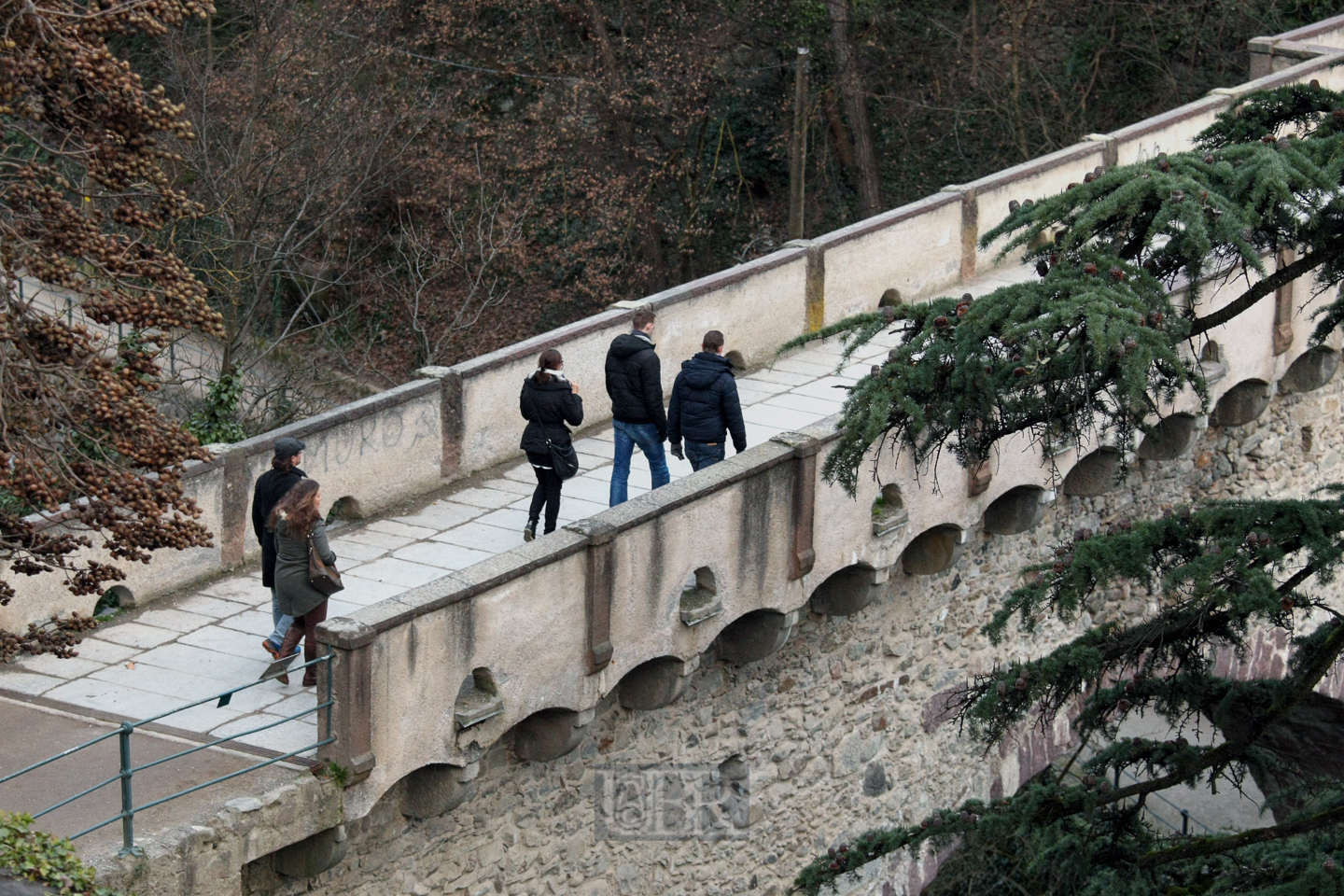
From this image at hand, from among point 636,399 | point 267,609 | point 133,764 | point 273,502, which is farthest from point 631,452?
point 133,764

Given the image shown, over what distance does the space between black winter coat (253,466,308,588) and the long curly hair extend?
0.63ft

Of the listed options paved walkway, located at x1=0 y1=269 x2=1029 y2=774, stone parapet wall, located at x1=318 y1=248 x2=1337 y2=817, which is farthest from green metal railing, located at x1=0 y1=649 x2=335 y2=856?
paved walkway, located at x1=0 y1=269 x2=1029 y2=774

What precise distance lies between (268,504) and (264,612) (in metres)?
0.95

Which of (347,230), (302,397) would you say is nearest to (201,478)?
(302,397)

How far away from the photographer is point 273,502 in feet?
29.8

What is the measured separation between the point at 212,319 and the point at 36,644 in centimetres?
192

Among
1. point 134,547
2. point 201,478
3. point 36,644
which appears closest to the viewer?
point 134,547

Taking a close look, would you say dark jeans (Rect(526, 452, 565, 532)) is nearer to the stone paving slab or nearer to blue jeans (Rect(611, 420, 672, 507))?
the stone paving slab

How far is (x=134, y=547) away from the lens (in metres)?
8.23

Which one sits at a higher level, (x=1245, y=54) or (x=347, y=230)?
(x=1245, y=54)

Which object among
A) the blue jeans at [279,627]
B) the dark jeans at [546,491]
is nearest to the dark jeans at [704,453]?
the dark jeans at [546,491]

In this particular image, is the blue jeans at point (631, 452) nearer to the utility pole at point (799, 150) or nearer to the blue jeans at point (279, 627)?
the blue jeans at point (279, 627)

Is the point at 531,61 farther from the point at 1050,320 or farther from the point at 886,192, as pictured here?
the point at 1050,320

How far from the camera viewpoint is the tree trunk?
2436 cm
